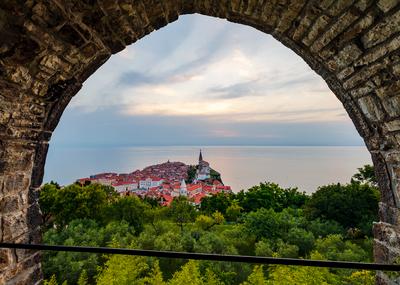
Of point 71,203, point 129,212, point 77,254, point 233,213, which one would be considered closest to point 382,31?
point 77,254

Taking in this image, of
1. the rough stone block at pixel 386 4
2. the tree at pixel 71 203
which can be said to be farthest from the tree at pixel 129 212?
the rough stone block at pixel 386 4

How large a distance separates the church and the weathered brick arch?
115ft

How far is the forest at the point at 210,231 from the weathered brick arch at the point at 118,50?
4.11 metres

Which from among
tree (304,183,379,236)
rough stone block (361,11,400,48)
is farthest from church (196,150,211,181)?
rough stone block (361,11,400,48)

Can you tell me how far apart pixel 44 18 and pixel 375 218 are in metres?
14.4

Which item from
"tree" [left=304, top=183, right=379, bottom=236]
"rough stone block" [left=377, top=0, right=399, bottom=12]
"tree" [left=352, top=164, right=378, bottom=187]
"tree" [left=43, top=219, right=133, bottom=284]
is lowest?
"tree" [left=43, top=219, right=133, bottom=284]

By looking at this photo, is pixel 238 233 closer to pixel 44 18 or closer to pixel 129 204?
pixel 129 204

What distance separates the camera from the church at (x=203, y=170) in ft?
124

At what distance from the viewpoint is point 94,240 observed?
9516mm

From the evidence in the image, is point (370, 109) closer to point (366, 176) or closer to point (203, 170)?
point (366, 176)

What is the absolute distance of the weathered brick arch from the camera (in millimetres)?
1456

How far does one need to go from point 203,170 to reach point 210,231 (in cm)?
2855

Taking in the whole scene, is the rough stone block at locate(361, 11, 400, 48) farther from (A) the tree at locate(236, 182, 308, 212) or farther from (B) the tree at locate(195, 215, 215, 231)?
(A) the tree at locate(236, 182, 308, 212)

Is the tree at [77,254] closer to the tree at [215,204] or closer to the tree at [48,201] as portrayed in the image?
the tree at [48,201]
